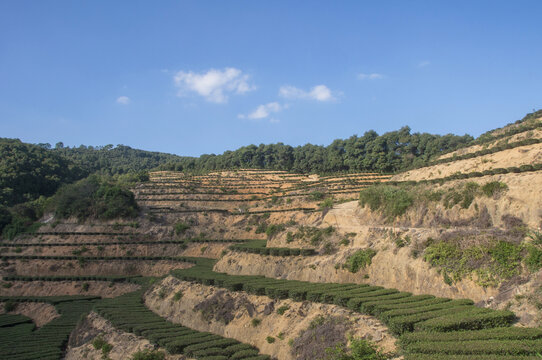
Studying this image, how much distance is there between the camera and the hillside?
16984 mm

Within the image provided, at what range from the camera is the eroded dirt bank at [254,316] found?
18906 millimetres

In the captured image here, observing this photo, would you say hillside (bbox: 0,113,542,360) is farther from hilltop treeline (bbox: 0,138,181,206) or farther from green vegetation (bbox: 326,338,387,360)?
hilltop treeline (bbox: 0,138,181,206)

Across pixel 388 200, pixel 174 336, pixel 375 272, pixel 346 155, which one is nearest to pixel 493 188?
pixel 388 200

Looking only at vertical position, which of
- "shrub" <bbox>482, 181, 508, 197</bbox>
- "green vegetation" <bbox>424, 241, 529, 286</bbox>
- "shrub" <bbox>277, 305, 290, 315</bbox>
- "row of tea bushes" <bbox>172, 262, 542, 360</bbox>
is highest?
"shrub" <bbox>482, 181, 508, 197</bbox>

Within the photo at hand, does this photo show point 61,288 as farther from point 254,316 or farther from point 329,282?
point 329,282

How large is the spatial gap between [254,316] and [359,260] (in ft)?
24.4

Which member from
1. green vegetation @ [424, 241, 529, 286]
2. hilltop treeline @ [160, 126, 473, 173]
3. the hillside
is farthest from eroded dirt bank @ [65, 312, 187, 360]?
hilltop treeline @ [160, 126, 473, 173]

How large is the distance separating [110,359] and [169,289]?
32.6ft

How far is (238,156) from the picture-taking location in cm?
12888

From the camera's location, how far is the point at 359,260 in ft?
87.9

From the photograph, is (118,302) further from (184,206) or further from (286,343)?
(184,206)

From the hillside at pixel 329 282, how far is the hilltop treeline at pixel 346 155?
2811 centimetres

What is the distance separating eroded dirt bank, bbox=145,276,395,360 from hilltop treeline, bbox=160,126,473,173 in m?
48.2

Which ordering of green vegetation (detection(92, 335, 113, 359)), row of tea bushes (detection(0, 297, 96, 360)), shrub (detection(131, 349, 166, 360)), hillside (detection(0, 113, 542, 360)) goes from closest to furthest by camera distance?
1. hillside (detection(0, 113, 542, 360))
2. shrub (detection(131, 349, 166, 360))
3. green vegetation (detection(92, 335, 113, 359))
4. row of tea bushes (detection(0, 297, 96, 360))
